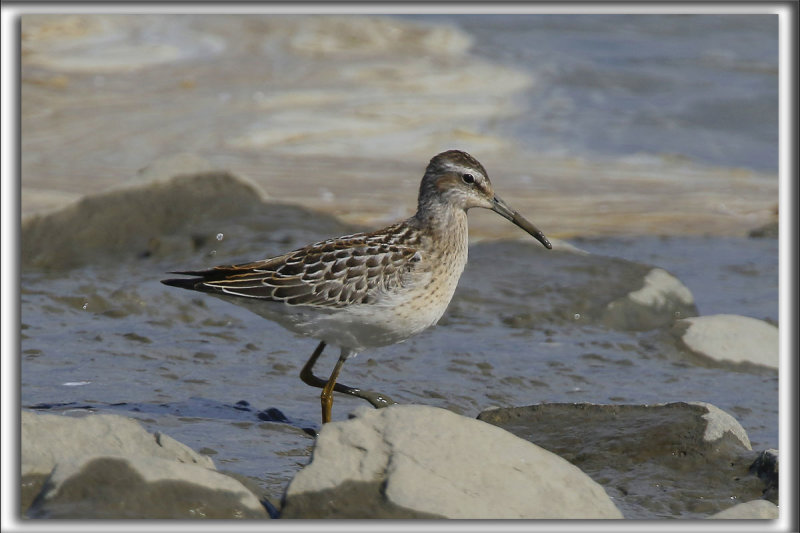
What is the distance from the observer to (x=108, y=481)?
18.7 feet

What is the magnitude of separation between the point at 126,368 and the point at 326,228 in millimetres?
4347

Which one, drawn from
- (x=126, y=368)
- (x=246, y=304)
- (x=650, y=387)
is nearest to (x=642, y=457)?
(x=650, y=387)

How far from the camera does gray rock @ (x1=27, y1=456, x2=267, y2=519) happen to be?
5617 mm

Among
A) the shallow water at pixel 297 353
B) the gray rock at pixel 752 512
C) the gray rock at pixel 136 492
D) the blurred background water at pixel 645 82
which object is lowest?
the shallow water at pixel 297 353

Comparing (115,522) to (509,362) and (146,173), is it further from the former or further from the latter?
(146,173)

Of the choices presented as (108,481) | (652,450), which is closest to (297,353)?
(652,450)

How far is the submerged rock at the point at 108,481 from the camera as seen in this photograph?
5.64m

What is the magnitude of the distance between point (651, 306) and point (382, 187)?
5.37 m

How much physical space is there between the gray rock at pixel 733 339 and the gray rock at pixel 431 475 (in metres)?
4.56

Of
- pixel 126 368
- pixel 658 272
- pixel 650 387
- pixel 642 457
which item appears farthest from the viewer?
pixel 658 272

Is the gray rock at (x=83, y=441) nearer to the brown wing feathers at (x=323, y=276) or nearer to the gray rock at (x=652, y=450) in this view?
the brown wing feathers at (x=323, y=276)

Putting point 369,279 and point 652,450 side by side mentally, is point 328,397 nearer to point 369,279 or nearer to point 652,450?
point 369,279

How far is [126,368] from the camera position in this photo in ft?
30.2

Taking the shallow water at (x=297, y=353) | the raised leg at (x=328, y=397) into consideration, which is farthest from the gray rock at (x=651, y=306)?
the raised leg at (x=328, y=397)
